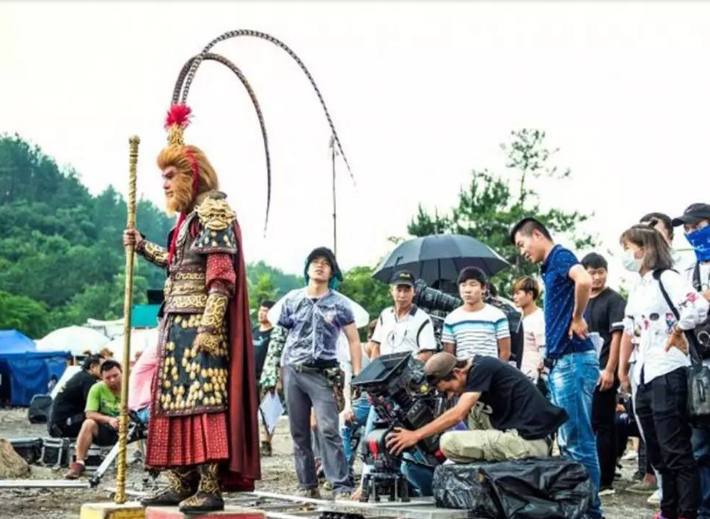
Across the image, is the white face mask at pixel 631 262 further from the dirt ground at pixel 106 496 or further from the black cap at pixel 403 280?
the black cap at pixel 403 280

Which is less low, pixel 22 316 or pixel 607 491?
pixel 22 316

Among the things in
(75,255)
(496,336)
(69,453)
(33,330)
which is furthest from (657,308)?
(75,255)

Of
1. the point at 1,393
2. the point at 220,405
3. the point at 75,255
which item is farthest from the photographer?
the point at 75,255

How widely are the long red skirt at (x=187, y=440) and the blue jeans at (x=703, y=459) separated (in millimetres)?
3286

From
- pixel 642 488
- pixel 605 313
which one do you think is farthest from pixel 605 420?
pixel 605 313

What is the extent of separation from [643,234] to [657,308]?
493 millimetres

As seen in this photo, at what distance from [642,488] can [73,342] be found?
34118 mm

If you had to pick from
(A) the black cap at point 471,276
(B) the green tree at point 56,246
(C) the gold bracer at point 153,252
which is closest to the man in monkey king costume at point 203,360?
(C) the gold bracer at point 153,252

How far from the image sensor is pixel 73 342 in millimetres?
43188

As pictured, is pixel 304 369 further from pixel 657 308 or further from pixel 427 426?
pixel 657 308

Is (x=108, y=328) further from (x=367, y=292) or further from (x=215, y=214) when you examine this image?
(x=215, y=214)

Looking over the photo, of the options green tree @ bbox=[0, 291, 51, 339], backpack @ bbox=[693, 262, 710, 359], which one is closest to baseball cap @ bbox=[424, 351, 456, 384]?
backpack @ bbox=[693, 262, 710, 359]

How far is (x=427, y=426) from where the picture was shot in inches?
336

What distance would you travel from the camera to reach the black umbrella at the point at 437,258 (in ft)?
47.4
